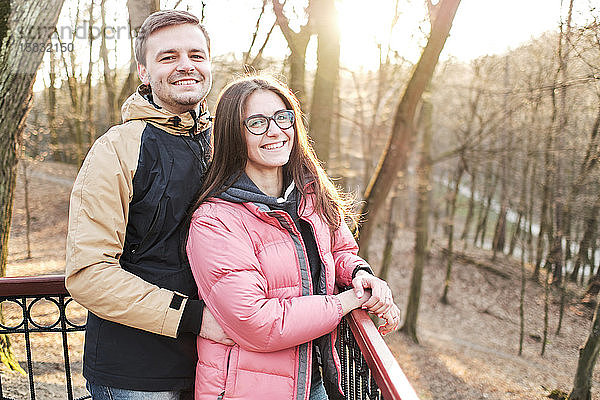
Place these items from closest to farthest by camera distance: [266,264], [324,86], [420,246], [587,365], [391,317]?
[266,264]
[391,317]
[324,86]
[587,365]
[420,246]

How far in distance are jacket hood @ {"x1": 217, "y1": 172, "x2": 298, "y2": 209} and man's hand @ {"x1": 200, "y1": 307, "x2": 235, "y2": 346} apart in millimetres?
440

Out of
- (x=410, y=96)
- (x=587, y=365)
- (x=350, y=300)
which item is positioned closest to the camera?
(x=350, y=300)

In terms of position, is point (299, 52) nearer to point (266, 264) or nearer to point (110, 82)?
point (266, 264)

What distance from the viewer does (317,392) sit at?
90.4 inches

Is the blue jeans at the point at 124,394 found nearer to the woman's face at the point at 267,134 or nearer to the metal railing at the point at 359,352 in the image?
the metal railing at the point at 359,352

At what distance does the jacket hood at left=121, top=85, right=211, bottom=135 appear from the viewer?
6.85 feet

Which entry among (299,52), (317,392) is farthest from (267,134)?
(299,52)

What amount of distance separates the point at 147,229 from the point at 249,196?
1.33ft

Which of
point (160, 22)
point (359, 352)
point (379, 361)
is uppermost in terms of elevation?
point (160, 22)

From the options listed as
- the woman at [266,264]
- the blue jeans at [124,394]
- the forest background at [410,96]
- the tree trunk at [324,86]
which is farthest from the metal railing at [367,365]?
the tree trunk at [324,86]

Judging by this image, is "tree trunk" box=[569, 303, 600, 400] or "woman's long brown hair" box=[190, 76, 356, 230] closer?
"woman's long brown hair" box=[190, 76, 356, 230]

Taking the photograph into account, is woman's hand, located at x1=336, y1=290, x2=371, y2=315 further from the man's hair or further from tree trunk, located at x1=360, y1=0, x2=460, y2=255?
tree trunk, located at x1=360, y1=0, x2=460, y2=255

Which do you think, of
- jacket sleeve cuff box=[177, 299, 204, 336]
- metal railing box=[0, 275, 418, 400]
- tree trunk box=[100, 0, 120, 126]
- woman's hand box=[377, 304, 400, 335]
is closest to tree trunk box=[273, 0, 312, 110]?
metal railing box=[0, 275, 418, 400]

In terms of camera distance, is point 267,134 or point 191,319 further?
point 267,134
